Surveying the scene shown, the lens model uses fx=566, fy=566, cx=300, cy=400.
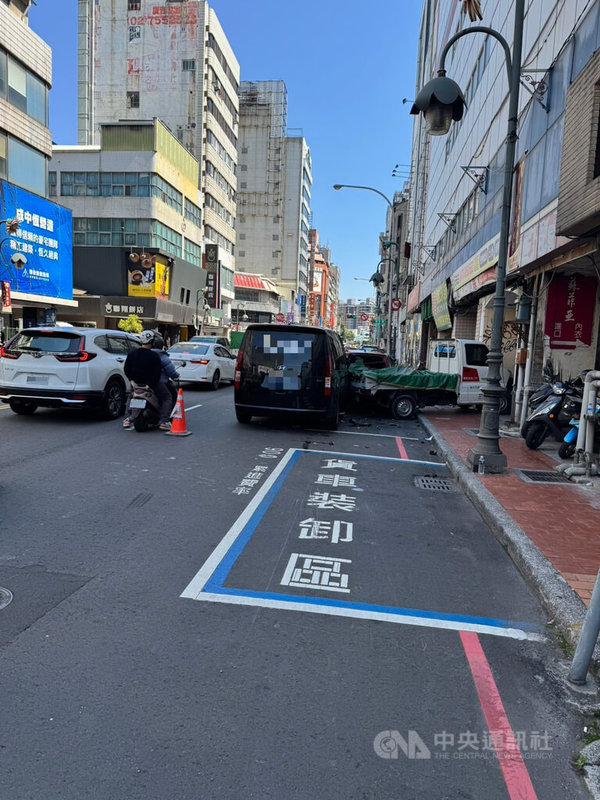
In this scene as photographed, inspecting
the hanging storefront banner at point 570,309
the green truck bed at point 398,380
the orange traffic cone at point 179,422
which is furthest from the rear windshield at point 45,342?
→ the hanging storefront banner at point 570,309

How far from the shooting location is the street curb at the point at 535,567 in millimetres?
3630

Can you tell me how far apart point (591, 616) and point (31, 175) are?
31626 millimetres

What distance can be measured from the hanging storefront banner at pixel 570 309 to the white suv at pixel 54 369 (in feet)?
28.6

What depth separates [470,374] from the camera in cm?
1420

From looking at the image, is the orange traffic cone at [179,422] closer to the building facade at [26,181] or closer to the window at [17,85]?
the building facade at [26,181]

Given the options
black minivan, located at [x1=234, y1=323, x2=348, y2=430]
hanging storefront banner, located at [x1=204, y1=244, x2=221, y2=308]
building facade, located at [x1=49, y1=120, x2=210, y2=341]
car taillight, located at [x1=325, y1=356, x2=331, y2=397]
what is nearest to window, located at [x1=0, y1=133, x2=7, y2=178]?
building facade, located at [x1=49, y1=120, x2=210, y2=341]

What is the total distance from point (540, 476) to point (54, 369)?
8.19 metres

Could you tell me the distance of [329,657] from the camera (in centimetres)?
321

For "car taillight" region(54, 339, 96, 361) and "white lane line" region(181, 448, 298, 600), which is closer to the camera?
"white lane line" region(181, 448, 298, 600)

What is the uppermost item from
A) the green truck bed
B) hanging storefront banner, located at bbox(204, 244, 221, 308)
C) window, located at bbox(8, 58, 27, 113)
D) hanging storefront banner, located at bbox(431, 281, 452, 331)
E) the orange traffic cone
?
window, located at bbox(8, 58, 27, 113)

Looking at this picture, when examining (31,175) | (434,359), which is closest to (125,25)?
(31,175)

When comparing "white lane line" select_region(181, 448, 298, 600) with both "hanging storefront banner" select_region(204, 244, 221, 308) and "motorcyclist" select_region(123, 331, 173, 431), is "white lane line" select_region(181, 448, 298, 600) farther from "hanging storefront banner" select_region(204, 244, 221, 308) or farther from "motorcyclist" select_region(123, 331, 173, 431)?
"hanging storefront banner" select_region(204, 244, 221, 308)

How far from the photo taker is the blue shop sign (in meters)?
26.2

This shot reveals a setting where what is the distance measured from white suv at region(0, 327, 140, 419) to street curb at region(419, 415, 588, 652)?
6.74 metres
